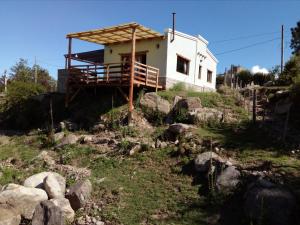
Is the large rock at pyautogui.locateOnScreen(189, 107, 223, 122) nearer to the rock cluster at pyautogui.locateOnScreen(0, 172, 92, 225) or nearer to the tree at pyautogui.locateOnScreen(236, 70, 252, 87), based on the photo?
the rock cluster at pyautogui.locateOnScreen(0, 172, 92, 225)

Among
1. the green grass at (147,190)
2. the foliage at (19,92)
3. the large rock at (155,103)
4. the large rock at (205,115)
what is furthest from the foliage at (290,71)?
the foliage at (19,92)

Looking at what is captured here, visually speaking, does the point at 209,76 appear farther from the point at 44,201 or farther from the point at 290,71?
the point at 44,201

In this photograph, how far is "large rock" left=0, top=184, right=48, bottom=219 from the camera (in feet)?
31.1

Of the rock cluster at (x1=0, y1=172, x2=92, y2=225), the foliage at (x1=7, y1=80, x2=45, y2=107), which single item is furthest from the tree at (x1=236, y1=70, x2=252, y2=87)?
the rock cluster at (x1=0, y1=172, x2=92, y2=225)

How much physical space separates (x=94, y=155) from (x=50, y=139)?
3375mm

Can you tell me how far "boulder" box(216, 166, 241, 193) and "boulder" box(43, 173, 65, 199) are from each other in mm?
4866

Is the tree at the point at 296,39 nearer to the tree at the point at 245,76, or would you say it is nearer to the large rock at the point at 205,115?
the tree at the point at 245,76

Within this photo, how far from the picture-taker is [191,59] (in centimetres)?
2327

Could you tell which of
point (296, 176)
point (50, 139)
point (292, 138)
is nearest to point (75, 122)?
point (50, 139)

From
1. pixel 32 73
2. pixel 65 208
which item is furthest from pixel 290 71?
pixel 32 73

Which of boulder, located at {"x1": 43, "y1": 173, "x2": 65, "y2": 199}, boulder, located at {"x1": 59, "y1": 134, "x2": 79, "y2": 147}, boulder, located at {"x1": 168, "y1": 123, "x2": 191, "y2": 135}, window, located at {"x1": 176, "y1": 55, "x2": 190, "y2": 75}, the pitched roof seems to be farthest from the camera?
window, located at {"x1": 176, "y1": 55, "x2": 190, "y2": 75}

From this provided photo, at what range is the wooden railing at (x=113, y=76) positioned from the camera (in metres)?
18.3

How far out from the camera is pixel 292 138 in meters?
13.2

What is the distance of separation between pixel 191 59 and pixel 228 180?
14511 mm
